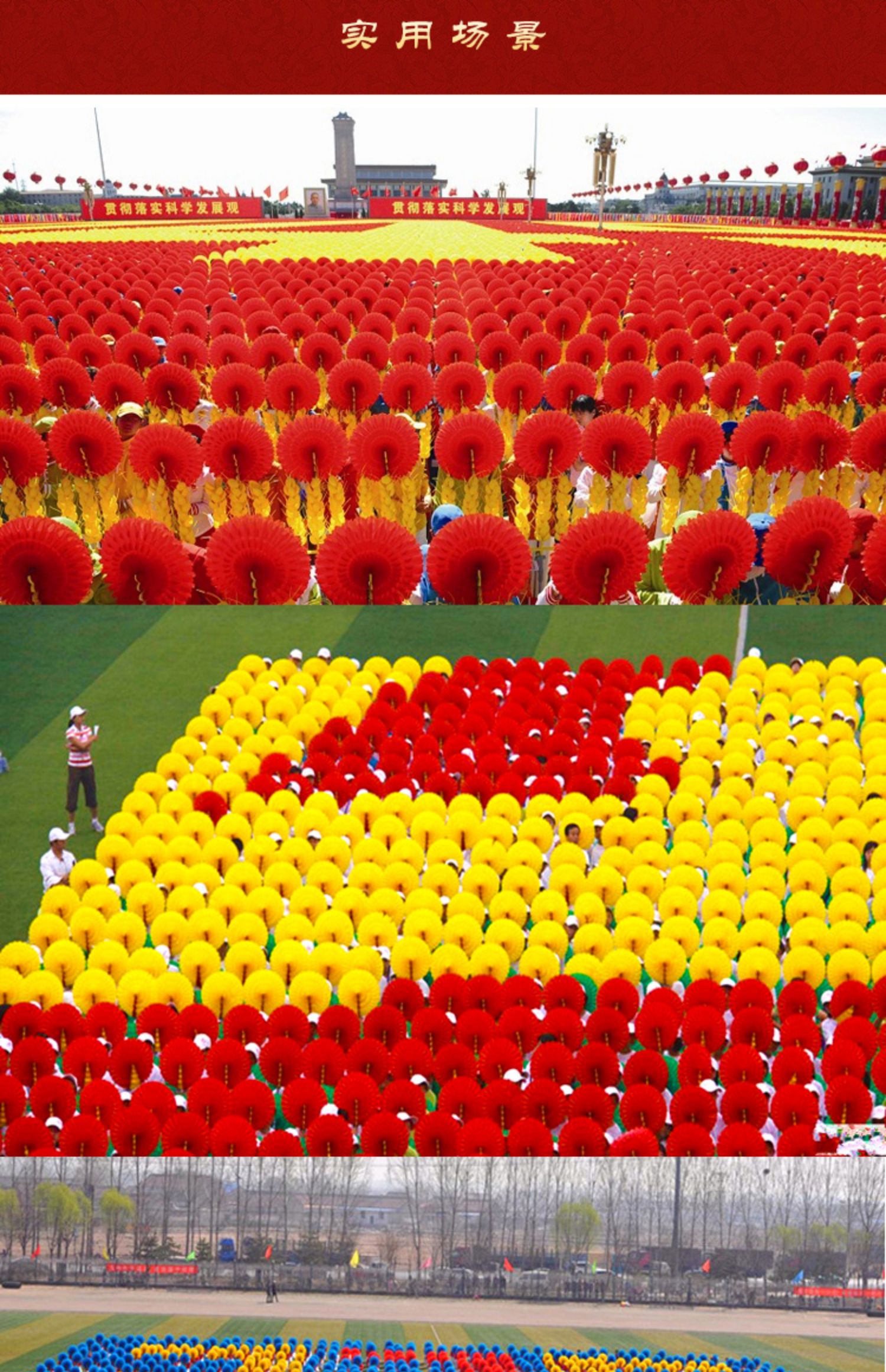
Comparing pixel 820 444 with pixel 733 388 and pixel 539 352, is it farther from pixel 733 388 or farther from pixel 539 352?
pixel 539 352

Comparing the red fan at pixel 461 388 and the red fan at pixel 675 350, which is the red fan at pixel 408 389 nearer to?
the red fan at pixel 461 388

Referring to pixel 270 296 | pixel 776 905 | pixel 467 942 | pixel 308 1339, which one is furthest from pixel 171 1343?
pixel 270 296

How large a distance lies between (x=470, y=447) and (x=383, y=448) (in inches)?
12.7

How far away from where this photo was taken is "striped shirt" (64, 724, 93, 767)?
16.5 ft

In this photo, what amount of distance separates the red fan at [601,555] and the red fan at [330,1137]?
239 cm

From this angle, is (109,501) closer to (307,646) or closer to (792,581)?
(792,581)

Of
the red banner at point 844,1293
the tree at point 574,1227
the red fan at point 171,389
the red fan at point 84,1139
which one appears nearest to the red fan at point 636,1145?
the tree at point 574,1227

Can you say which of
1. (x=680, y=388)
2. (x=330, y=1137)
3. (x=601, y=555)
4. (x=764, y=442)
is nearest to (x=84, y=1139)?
(x=330, y=1137)

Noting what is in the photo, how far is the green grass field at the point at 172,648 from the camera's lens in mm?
3662

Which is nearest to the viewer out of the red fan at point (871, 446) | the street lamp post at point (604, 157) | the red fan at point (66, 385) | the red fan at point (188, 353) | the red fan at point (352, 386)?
the street lamp post at point (604, 157)

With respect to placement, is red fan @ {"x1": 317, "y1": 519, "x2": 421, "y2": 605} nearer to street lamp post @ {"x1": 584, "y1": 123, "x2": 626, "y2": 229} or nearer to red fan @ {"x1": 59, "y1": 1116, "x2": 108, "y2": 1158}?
street lamp post @ {"x1": 584, "y1": 123, "x2": 626, "y2": 229}

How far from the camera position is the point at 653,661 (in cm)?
743

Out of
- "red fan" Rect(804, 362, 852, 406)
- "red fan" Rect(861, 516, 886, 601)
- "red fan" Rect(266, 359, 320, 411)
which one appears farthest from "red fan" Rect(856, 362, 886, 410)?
"red fan" Rect(266, 359, 320, 411)

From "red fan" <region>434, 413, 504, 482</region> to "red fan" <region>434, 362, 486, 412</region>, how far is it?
1292mm
